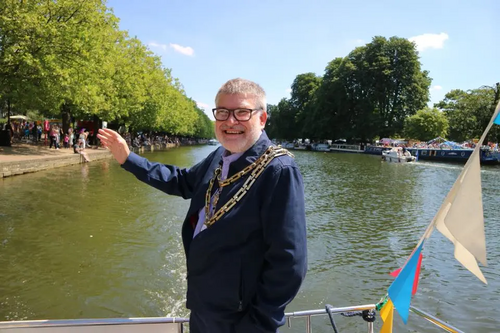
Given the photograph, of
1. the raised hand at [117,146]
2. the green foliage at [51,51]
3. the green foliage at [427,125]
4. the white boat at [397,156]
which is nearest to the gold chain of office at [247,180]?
the raised hand at [117,146]

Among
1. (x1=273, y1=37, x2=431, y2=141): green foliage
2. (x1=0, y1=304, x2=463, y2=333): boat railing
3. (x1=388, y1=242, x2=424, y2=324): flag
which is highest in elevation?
(x1=273, y1=37, x2=431, y2=141): green foliage

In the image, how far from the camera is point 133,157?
2.72 m

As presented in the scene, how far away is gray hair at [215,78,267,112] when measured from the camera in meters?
2.14

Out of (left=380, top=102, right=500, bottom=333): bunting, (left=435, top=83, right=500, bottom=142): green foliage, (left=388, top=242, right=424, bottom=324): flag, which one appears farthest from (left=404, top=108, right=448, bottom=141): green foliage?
(left=380, top=102, right=500, bottom=333): bunting

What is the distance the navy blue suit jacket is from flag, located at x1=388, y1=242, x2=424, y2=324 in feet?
2.58

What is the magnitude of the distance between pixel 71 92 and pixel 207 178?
22851 mm

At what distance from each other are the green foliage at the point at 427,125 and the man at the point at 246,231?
63.8 meters

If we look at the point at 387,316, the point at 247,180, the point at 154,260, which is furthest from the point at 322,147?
the point at 247,180

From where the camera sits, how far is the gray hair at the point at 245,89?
2.14m

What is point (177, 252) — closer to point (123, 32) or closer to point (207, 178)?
point (207, 178)

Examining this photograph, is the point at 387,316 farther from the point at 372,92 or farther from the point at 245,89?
the point at 372,92

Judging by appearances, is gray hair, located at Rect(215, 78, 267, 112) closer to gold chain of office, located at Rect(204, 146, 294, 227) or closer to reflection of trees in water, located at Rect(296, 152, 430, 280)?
gold chain of office, located at Rect(204, 146, 294, 227)

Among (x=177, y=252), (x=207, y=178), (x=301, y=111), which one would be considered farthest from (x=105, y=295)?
(x=301, y=111)

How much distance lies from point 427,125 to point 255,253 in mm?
64204
